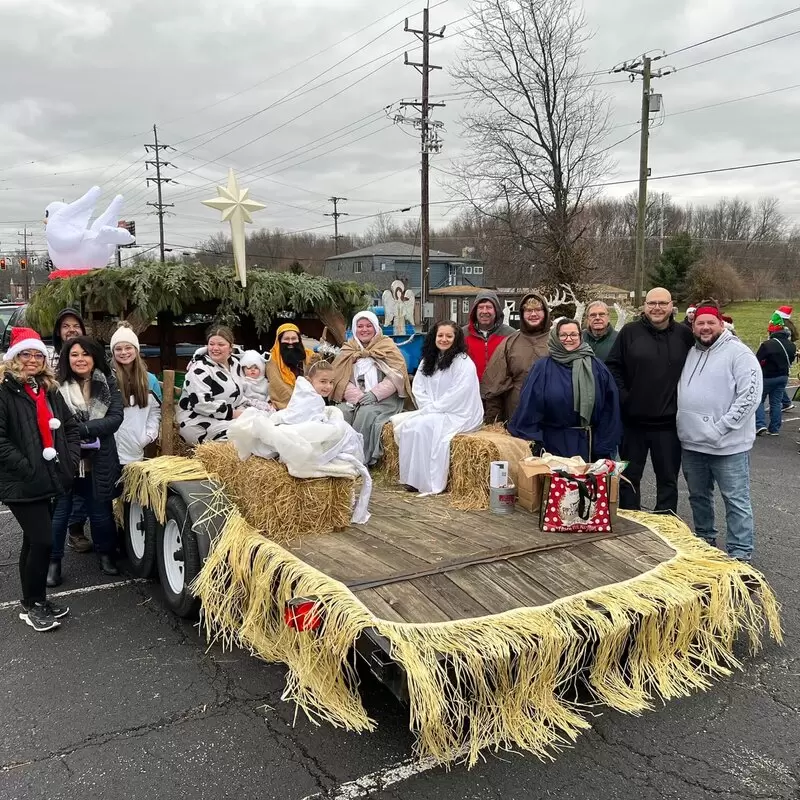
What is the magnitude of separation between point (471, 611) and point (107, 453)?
2.88m

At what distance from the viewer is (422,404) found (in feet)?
18.6

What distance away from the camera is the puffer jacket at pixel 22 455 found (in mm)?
3662

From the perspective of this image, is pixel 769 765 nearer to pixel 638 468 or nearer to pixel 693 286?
pixel 638 468

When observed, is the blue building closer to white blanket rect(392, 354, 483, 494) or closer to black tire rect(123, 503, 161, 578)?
white blanket rect(392, 354, 483, 494)

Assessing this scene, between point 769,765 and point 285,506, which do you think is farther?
point 285,506

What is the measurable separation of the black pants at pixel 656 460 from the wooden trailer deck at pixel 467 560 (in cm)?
91

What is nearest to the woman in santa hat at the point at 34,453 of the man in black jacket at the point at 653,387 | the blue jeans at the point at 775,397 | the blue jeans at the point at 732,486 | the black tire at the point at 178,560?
the black tire at the point at 178,560

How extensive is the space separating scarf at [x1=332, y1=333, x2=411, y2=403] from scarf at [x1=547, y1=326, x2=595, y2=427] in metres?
1.61

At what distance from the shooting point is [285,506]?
3721 mm

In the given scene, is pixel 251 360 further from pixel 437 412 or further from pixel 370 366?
pixel 437 412

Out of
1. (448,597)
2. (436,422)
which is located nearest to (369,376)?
(436,422)

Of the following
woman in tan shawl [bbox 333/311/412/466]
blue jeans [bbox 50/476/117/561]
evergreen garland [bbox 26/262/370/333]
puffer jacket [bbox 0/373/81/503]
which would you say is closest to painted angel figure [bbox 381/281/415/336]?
evergreen garland [bbox 26/262/370/333]

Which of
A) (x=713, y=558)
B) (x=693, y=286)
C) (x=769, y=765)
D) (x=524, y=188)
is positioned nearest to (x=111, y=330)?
(x=713, y=558)

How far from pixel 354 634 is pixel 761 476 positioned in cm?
674
